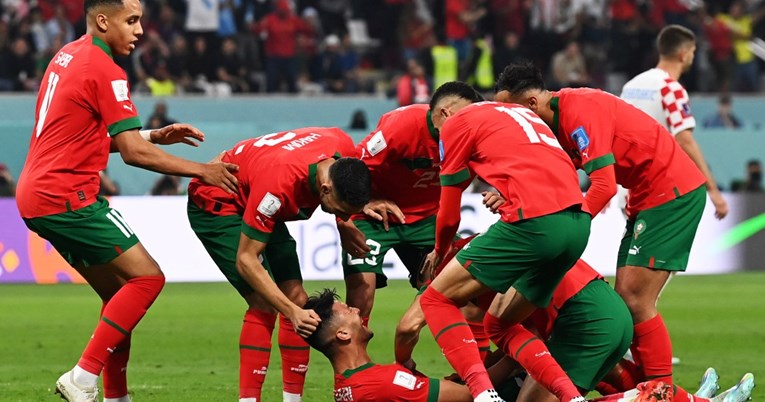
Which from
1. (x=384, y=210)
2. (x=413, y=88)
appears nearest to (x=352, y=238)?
(x=384, y=210)

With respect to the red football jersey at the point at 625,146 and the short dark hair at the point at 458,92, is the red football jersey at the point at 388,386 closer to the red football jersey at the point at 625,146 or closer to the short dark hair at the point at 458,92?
the red football jersey at the point at 625,146

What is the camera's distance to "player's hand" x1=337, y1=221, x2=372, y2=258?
816 cm

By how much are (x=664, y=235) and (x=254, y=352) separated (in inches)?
101

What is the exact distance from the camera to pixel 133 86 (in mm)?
21391

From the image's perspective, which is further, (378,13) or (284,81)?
(378,13)

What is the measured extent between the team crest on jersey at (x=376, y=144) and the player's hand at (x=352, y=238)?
63 cm

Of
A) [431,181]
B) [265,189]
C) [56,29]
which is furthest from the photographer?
[56,29]

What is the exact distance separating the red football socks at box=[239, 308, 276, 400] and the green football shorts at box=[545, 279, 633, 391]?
5.68 ft

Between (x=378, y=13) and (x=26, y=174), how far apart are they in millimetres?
17052

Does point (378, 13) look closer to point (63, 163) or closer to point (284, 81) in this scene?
point (284, 81)

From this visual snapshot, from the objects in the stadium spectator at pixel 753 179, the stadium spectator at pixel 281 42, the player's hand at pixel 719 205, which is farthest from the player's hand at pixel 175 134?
the stadium spectator at pixel 281 42

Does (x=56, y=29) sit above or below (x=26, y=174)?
below

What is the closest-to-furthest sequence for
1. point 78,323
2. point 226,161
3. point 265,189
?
1. point 265,189
2. point 226,161
3. point 78,323

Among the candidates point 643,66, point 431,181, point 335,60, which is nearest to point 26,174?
point 431,181
